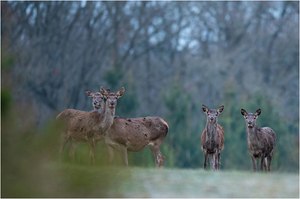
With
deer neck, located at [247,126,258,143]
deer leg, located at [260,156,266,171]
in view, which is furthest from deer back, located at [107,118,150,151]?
deer leg, located at [260,156,266,171]

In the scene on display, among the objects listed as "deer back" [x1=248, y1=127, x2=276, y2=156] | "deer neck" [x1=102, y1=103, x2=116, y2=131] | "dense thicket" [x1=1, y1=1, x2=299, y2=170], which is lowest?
"deer back" [x1=248, y1=127, x2=276, y2=156]

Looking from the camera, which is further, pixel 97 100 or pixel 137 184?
pixel 97 100

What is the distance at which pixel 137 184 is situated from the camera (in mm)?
11539

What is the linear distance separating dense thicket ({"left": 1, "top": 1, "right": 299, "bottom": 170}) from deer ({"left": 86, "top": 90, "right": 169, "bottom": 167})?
21.3 metres

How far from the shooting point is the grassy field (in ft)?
28.7

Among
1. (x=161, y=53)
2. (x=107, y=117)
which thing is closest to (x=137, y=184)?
(x=107, y=117)

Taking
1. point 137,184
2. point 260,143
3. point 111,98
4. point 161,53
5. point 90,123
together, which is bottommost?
point 137,184

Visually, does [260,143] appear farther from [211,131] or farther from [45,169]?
[45,169]

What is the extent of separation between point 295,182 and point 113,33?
3815cm

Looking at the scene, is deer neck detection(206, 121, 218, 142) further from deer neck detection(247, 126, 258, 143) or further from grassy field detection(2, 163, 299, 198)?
grassy field detection(2, 163, 299, 198)

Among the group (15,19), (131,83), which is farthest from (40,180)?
(15,19)

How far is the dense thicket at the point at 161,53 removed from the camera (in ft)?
151

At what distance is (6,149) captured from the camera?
29.1 feet

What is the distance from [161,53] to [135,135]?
32.2m
